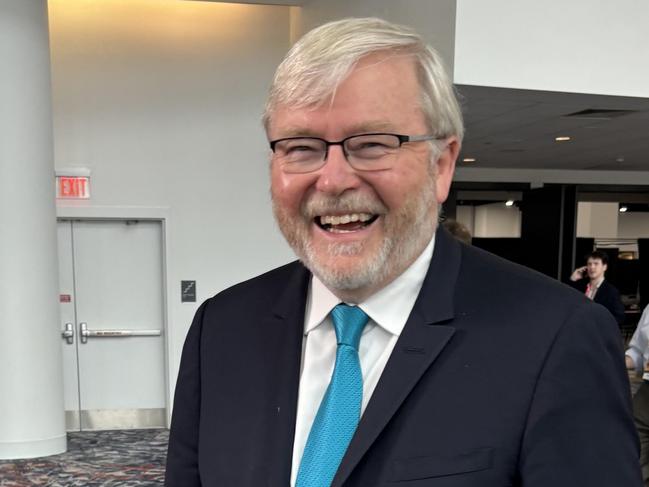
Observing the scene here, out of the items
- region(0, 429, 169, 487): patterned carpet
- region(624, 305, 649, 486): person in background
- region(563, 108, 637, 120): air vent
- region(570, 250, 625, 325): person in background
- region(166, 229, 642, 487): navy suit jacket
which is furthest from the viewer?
region(570, 250, 625, 325): person in background

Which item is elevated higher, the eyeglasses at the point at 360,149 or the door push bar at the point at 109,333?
the eyeglasses at the point at 360,149

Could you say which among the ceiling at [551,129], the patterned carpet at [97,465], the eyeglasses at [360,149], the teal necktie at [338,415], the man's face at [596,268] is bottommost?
the patterned carpet at [97,465]

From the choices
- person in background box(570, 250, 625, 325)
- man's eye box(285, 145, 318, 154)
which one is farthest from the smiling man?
person in background box(570, 250, 625, 325)

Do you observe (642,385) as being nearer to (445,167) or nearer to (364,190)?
(445,167)

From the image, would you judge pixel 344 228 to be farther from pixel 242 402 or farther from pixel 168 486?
pixel 168 486

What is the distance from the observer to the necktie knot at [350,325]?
1.00m

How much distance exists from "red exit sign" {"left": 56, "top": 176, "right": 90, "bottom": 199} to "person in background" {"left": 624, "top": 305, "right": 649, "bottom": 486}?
506 cm

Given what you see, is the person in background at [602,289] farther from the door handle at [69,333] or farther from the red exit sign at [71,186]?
the door handle at [69,333]

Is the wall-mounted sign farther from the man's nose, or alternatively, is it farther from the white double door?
the man's nose

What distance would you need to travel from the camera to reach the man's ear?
998mm

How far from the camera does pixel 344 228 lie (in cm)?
98

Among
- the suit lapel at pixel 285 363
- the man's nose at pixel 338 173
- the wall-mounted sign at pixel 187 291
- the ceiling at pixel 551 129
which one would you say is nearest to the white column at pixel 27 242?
the wall-mounted sign at pixel 187 291

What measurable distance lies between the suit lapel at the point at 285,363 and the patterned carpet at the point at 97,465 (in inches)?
159

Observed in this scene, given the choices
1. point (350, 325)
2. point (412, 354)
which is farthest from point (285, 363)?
point (412, 354)
